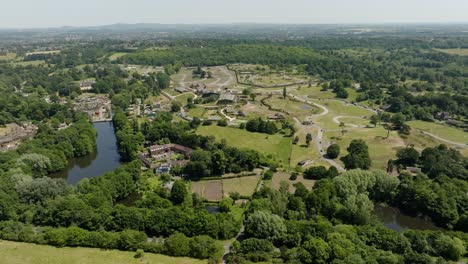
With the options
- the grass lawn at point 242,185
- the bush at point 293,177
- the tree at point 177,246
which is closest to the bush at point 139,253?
the tree at point 177,246

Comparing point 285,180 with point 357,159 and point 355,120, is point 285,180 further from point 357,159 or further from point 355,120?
point 355,120

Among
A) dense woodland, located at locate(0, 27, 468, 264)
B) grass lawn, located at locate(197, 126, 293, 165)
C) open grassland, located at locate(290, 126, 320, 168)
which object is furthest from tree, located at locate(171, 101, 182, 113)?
open grassland, located at locate(290, 126, 320, 168)

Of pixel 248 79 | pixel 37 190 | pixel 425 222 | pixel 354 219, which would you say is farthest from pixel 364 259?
pixel 248 79

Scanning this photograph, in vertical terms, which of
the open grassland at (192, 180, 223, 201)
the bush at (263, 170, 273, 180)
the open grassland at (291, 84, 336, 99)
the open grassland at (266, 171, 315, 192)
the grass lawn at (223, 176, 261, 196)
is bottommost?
the open grassland at (192, 180, 223, 201)

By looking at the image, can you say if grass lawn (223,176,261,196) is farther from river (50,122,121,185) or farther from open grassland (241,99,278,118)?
open grassland (241,99,278,118)

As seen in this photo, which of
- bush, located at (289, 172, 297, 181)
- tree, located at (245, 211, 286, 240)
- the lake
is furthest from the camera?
bush, located at (289, 172, 297, 181)

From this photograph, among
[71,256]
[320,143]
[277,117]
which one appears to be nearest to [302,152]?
[320,143]

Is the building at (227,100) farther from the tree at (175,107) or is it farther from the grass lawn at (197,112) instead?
the tree at (175,107)
